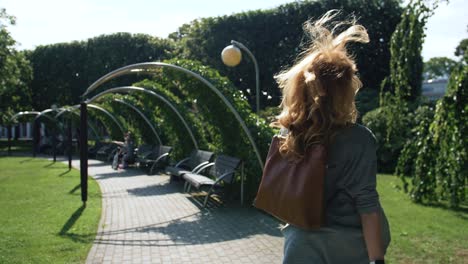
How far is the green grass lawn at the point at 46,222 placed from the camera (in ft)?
20.0

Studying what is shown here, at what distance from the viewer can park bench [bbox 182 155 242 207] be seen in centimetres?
967

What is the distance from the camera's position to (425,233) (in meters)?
6.96

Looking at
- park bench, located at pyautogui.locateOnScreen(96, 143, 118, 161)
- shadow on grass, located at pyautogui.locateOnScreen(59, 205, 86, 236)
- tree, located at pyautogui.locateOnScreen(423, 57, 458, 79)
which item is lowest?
park bench, located at pyautogui.locateOnScreen(96, 143, 118, 161)

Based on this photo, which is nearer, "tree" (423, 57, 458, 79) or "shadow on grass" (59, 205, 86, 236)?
"shadow on grass" (59, 205, 86, 236)

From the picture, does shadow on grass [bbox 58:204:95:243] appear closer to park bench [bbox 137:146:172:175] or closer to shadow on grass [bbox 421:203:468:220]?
shadow on grass [bbox 421:203:468:220]

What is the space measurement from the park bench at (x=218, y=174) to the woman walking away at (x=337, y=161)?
7.41 m

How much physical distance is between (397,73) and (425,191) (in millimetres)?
2215

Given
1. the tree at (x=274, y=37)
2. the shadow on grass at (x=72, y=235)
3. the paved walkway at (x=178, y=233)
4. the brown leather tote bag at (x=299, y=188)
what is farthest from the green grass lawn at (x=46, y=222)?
the tree at (x=274, y=37)

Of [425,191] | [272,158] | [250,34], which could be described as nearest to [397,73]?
[425,191]

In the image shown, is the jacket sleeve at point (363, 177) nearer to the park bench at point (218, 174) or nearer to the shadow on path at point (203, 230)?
the shadow on path at point (203, 230)

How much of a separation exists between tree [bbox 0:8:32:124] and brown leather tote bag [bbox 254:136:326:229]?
36722 millimetres

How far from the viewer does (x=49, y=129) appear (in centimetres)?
3916

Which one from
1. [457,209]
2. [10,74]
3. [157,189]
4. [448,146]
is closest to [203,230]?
[448,146]

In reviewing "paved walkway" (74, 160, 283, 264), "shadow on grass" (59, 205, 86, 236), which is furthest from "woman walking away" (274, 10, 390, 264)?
"shadow on grass" (59, 205, 86, 236)
